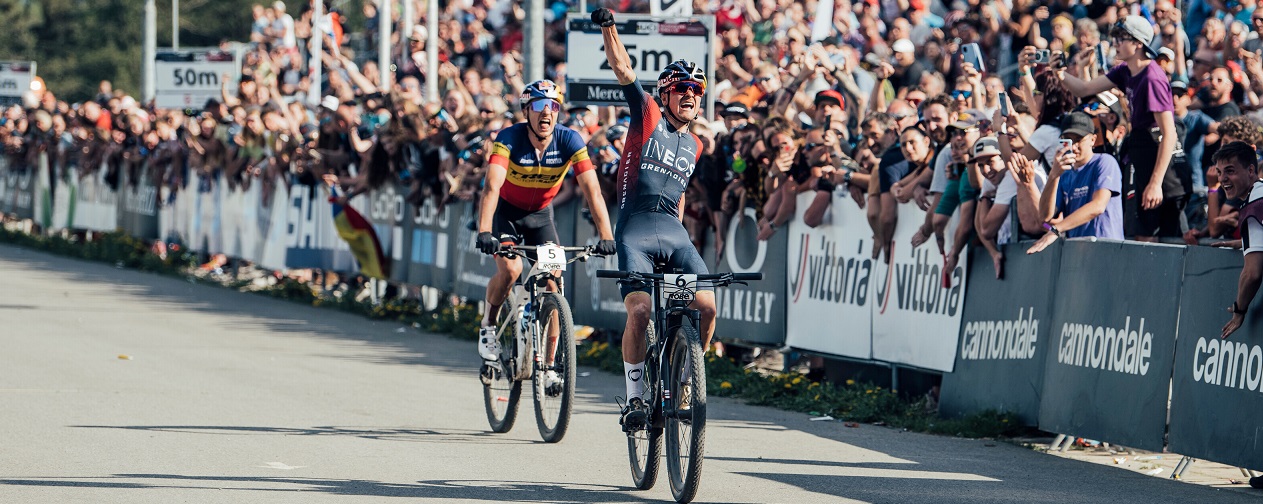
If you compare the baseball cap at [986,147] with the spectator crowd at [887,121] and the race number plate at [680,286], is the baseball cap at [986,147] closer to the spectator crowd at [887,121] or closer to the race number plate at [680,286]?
the spectator crowd at [887,121]

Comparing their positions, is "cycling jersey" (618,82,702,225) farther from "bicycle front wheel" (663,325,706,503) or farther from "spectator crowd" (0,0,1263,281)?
"spectator crowd" (0,0,1263,281)

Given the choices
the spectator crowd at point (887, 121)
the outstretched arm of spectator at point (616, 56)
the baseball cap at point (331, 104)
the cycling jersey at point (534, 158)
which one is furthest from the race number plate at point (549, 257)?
the baseball cap at point (331, 104)

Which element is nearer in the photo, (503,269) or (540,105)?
(540,105)

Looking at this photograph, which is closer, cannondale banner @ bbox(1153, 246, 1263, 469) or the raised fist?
cannondale banner @ bbox(1153, 246, 1263, 469)

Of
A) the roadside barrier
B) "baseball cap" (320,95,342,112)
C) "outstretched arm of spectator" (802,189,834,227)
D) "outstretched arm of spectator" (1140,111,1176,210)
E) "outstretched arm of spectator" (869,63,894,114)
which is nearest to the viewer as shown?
the roadside barrier

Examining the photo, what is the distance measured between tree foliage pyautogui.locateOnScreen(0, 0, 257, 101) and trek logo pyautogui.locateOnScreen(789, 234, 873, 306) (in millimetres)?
58338

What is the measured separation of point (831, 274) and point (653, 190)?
466 centimetres

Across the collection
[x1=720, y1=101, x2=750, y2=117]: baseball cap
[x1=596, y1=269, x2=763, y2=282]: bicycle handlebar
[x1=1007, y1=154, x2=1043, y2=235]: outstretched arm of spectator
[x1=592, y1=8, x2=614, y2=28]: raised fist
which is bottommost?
[x1=596, y1=269, x2=763, y2=282]: bicycle handlebar

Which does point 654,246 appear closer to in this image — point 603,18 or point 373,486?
point 603,18

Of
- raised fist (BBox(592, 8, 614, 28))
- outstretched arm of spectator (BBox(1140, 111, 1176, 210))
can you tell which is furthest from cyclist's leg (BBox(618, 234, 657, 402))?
outstretched arm of spectator (BBox(1140, 111, 1176, 210))

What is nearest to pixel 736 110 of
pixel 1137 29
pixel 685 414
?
pixel 1137 29

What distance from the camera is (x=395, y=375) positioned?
14.1m

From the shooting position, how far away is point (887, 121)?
45.7 ft

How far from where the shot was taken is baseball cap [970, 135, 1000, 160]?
1141cm
